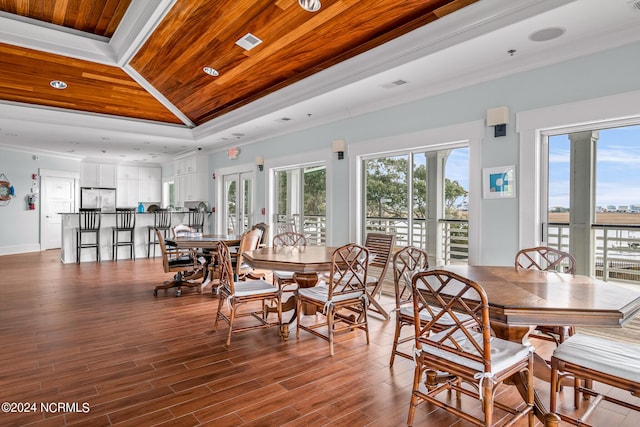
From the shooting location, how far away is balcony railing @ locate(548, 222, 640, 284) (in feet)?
12.7

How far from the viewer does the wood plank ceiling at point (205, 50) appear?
11.7 feet

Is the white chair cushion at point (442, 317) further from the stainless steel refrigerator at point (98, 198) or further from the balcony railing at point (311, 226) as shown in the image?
→ the stainless steel refrigerator at point (98, 198)

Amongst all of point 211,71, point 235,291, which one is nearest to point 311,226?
point 211,71

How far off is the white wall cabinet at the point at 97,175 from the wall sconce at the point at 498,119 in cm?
1123

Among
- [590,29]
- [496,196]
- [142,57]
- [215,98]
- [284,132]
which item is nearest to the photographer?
[590,29]

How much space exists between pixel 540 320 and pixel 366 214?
3876mm

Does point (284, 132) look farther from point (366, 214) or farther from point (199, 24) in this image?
point (199, 24)

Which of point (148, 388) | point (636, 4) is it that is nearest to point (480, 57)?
point (636, 4)

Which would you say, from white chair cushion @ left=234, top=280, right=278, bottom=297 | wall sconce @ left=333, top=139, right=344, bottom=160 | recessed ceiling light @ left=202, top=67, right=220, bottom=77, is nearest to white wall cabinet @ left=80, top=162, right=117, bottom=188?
recessed ceiling light @ left=202, top=67, right=220, bottom=77

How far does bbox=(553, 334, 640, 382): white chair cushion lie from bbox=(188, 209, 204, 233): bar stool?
8649 millimetres

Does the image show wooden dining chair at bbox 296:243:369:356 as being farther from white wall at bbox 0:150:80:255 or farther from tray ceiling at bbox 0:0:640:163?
white wall at bbox 0:150:80:255

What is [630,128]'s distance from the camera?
3.31 meters

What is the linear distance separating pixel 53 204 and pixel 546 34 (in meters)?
12.0

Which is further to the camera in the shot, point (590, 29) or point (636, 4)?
point (590, 29)
